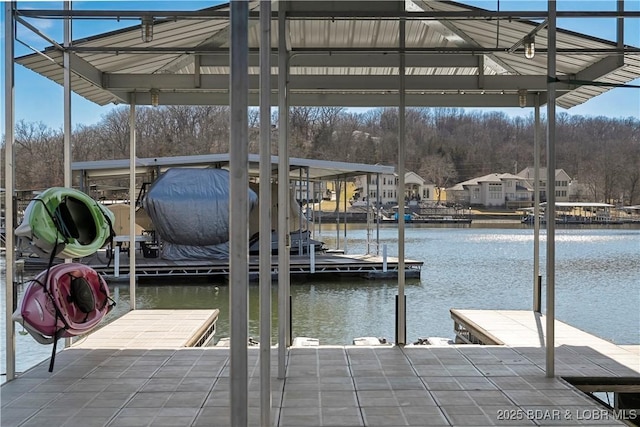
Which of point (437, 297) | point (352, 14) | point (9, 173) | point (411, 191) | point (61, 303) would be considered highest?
point (352, 14)

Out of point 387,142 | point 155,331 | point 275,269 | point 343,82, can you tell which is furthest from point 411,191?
point 155,331

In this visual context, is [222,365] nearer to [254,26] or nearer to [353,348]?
[353,348]

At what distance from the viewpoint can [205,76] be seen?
21.4 feet

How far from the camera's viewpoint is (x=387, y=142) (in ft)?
142

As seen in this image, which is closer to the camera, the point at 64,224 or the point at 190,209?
the point at 64,224

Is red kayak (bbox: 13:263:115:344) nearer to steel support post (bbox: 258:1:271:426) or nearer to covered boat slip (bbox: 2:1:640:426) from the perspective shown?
covered boat slip (bbox: 2:1:640:426)

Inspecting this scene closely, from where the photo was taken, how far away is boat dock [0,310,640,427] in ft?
11.7

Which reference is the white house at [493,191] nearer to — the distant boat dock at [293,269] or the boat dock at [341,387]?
the distant boat dock at [293,269]

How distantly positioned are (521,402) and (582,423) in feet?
1.28

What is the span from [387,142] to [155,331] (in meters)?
38.2

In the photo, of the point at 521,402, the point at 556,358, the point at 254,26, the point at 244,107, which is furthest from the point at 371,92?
the point at 244,107

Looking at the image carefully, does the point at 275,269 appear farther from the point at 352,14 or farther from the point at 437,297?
the point at 352,14

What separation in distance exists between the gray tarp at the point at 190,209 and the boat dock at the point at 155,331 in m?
7.44

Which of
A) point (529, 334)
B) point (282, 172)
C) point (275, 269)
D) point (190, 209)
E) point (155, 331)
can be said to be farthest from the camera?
point (190, 209)
